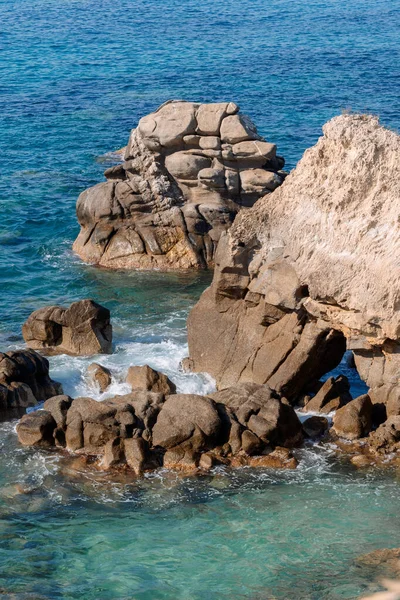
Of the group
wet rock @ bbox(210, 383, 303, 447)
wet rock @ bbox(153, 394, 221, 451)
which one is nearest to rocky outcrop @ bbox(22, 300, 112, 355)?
wet rock @ bbox(210, 383, 303, 447)

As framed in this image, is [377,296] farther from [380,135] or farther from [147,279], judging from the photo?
[147,279]

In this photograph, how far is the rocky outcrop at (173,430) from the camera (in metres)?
28.7

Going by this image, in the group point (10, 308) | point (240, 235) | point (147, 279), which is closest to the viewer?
point (240, 235)

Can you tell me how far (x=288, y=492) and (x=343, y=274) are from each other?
22.2ft

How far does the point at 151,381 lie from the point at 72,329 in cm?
488

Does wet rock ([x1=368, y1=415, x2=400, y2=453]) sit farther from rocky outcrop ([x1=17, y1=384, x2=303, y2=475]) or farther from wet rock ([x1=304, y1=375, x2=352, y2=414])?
wet rock ([x1=304, y1=375, x2=352, y2=414])

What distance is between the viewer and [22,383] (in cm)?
3206

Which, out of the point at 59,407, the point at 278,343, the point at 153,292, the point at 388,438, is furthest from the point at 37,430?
the point at 153,292

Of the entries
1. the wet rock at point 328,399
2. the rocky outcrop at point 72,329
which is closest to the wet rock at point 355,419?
the wet rock at point 328,399

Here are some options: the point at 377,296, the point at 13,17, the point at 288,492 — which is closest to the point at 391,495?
the point at 288,492

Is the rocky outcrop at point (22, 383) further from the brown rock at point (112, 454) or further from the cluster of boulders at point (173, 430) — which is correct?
the brown rock at point (112, 454)

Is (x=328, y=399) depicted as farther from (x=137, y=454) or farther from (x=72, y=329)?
(x=72, y=329)

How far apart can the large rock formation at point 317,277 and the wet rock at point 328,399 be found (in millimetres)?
624

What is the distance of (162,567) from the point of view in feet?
79.5
